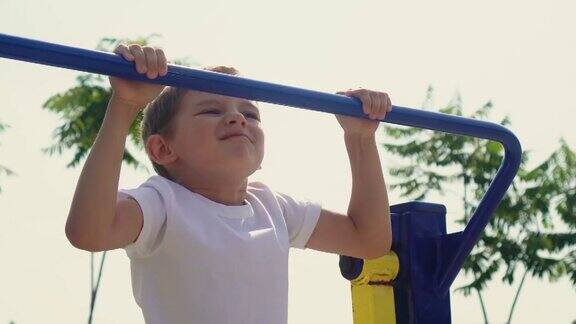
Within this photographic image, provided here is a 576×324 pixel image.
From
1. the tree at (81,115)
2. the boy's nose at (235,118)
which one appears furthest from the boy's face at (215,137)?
the tree at (81,115)

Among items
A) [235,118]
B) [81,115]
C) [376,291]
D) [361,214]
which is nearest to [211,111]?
[235,118]

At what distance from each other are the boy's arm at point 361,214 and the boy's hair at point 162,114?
1.24ft

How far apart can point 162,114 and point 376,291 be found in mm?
639

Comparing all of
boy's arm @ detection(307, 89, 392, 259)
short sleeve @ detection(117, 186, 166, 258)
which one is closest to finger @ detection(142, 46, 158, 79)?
short sleeve @ detection(117, 186, 166, 258)

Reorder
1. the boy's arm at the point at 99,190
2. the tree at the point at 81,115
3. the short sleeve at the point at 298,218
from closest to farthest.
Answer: the boy's arm at the point at 99,190 → the short sleeve at the point at 298,218 → the tree at the point at 81,115

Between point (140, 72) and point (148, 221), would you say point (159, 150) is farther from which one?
point (140, 72)

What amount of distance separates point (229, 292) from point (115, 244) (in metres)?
0.24

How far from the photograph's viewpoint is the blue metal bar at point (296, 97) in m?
1.41

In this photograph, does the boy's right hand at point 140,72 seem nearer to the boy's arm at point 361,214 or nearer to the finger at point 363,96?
the finger at point 363,96

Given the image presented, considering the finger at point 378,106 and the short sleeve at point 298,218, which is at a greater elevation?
the finger at point 378,106

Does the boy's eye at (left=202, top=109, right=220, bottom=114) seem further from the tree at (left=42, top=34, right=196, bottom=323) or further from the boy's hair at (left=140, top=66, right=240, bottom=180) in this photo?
the tree at (left=42, top=34, right=196, bottom=323)

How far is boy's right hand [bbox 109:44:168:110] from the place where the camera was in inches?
60.2

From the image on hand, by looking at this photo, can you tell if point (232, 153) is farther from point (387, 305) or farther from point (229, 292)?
point (387, 305)

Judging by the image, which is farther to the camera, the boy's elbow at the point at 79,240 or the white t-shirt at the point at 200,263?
the white t-shirt at the point at 200,263
